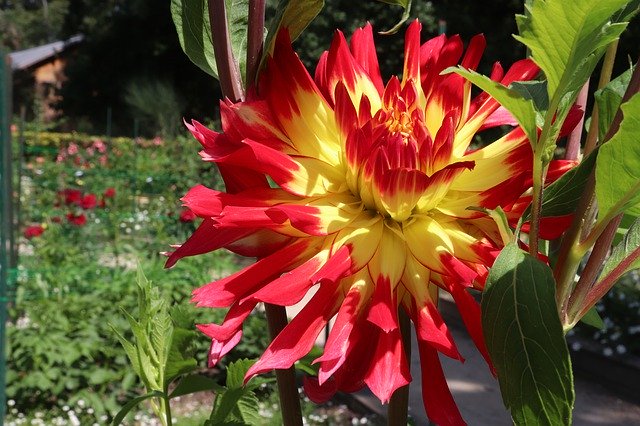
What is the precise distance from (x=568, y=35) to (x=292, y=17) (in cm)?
14

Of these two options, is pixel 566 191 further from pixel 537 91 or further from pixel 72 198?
pixel 72 198

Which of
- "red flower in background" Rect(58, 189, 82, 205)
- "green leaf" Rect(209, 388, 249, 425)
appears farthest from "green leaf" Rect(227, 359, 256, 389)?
"red flower in background" Rect(58, 189, 82, 205)

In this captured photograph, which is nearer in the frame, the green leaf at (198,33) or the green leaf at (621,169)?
the green leaf at (621,169)

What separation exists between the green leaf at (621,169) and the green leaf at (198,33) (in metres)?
0.20

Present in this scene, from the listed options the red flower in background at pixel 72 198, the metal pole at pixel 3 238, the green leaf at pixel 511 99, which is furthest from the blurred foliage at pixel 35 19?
the green leaf at pixel 511 99

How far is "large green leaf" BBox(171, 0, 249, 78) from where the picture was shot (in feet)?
1.29

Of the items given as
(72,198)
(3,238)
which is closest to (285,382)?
(3,238)

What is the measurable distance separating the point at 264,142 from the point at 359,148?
0.04 meters

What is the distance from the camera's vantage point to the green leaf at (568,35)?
27cm

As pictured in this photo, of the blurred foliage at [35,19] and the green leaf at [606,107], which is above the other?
the blurred foliage at [35,19]

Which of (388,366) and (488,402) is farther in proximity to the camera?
(488,402)

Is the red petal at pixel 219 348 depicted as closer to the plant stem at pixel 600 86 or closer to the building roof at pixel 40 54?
the plant stem at pixel 600 86

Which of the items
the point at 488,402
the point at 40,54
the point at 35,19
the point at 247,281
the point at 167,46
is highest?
the point at 35,19

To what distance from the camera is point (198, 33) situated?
0.40 metres
